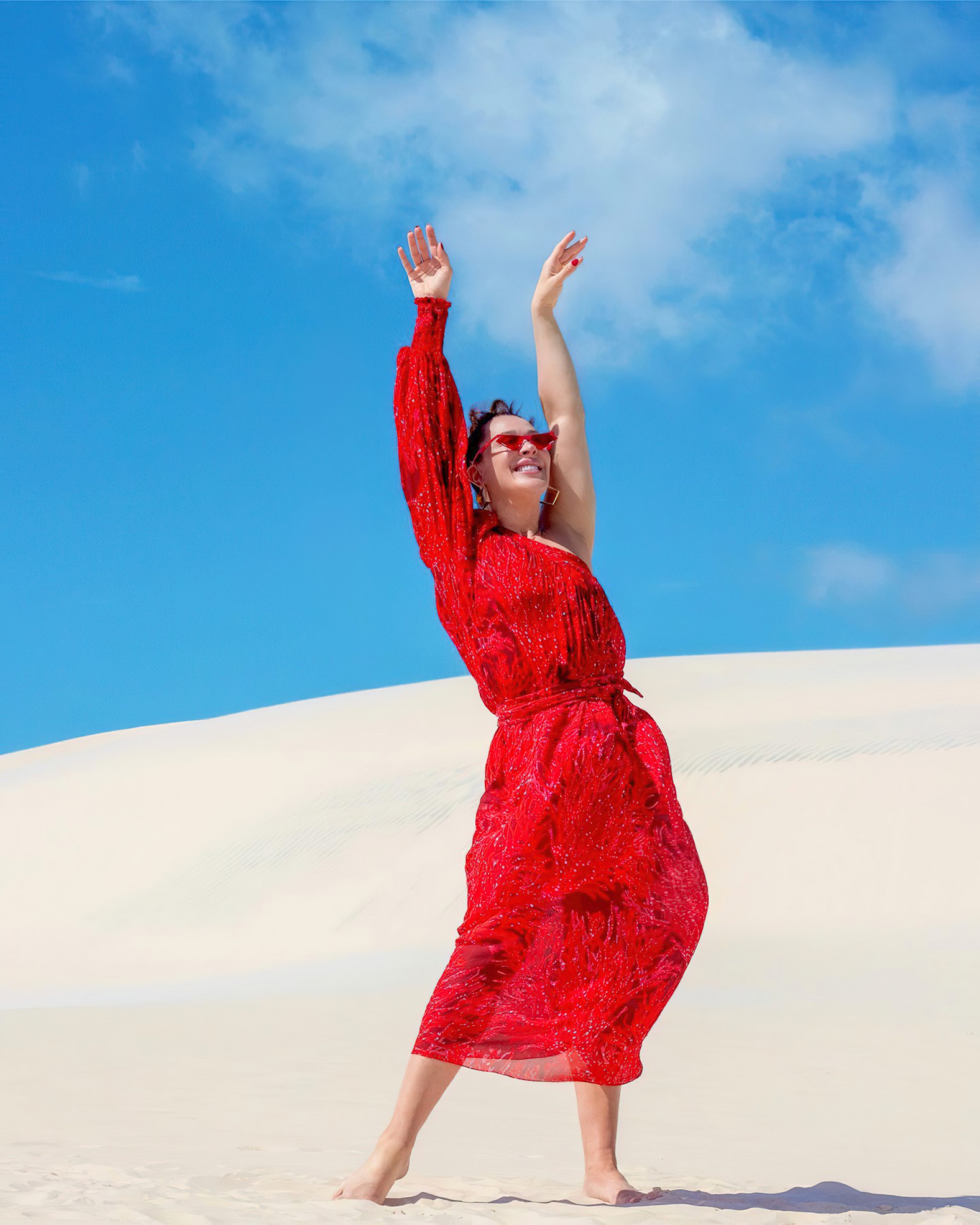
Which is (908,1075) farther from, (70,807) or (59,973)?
(70,807)

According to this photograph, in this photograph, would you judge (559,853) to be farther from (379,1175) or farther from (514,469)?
(514,469)

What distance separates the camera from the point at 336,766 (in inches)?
656

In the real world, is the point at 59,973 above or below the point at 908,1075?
above

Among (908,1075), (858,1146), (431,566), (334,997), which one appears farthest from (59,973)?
(431,566)

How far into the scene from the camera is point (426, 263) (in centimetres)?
418

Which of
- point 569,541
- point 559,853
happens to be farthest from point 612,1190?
point 569,541

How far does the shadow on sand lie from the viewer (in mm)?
3686

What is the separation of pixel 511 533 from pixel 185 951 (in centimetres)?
1034

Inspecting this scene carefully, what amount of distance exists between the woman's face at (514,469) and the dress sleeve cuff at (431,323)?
29 cm

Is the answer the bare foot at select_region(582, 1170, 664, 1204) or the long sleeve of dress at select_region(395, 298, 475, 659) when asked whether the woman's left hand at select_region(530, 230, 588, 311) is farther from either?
the bare foot at select_region(582, 1170, 664, 1204)

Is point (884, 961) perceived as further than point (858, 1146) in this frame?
Yes

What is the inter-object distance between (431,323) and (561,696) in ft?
3.72

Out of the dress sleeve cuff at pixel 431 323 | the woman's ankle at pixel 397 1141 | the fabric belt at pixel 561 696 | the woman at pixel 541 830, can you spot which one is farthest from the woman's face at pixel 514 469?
the woman's ankle at pixel 397 1141

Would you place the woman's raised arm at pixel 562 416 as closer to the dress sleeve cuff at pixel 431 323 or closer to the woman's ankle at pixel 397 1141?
the dress sleeve cuff at pixel 431 323
